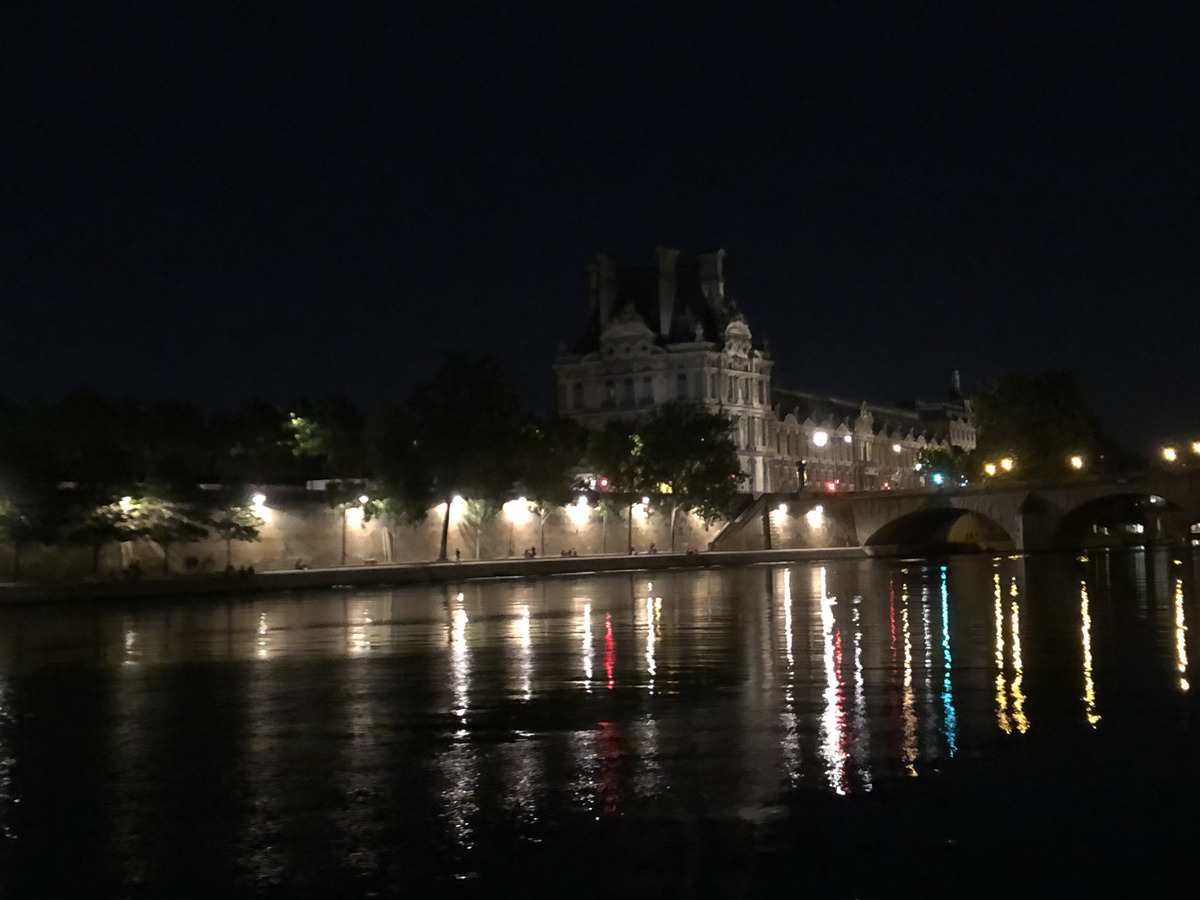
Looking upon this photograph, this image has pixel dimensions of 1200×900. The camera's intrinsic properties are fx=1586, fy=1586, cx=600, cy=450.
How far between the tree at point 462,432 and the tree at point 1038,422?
58610 millimetres

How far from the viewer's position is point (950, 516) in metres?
125

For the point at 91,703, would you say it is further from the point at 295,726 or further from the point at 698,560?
the point at 698,560

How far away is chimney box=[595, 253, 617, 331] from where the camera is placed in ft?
469

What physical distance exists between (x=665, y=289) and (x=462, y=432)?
206 ft

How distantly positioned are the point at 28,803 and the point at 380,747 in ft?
11.7

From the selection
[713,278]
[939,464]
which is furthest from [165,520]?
[939,464]

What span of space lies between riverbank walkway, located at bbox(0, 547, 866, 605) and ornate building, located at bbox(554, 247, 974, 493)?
44998 millimetres

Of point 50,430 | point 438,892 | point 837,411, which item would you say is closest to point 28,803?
point 438,892

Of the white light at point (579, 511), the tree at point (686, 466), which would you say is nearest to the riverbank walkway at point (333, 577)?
the white light at point (579, 511)

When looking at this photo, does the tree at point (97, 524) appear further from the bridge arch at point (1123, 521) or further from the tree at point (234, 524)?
the bridge arch at point (1123, 521)

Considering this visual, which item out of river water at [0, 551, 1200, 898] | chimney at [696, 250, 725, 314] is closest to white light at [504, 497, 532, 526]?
chimney at [696, 250, 725, 314]

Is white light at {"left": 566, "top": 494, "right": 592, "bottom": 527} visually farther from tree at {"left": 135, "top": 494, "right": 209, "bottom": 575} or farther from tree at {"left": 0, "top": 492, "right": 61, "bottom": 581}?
tree at {"left": 0, "top": 492, "right": 61, "bottom": 581}

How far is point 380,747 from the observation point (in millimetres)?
15383

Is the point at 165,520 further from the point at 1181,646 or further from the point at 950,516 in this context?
the point at 950,516
